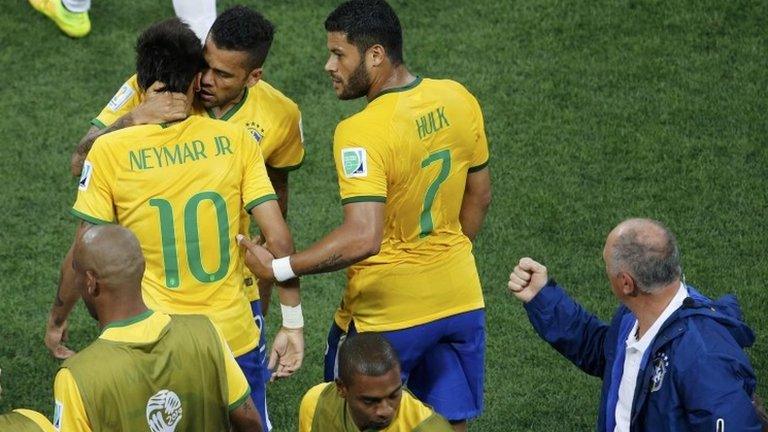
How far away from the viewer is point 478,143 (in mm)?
5758

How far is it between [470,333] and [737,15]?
18.1 ft

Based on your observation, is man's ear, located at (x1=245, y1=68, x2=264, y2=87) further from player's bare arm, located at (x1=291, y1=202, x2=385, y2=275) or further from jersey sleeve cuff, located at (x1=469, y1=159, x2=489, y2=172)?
jersey sleeve cuff, located at (x1=469, y1=159, x2=489, y2=172)

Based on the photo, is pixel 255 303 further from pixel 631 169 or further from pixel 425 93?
pixel 631 169

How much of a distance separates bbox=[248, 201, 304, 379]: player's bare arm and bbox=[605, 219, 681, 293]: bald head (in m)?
1.33

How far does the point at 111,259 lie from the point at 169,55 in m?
1.22

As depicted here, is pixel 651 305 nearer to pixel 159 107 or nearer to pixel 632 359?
pixel 632 359

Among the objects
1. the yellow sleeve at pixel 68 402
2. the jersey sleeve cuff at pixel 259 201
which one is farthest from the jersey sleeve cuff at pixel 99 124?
the yellow sleeve at pixel 68 402

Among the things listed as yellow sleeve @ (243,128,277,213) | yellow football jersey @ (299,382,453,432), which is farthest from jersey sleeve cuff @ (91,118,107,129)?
yellow football jersey @ (299,382,453,432)

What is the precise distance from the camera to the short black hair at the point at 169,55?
206 inches

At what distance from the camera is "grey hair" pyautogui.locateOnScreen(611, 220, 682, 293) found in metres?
4.62

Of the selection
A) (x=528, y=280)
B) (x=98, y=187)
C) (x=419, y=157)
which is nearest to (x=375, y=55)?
→ (x=419, y=157)

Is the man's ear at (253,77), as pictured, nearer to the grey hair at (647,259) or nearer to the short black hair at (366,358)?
the short black hair at (366,358)

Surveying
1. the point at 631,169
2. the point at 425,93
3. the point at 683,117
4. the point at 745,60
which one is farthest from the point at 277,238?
the point at 745,60

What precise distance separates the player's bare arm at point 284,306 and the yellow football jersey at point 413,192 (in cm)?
32
